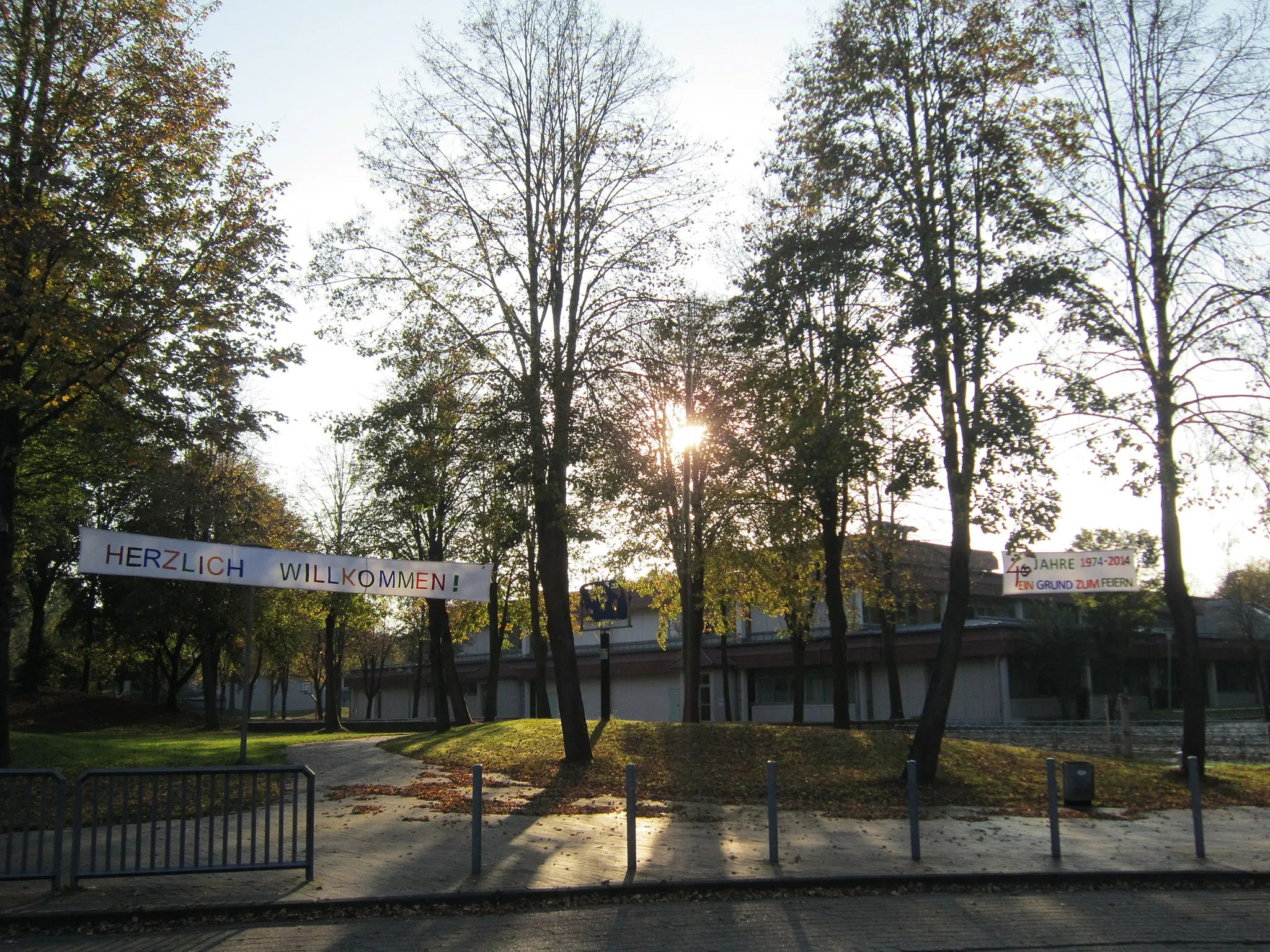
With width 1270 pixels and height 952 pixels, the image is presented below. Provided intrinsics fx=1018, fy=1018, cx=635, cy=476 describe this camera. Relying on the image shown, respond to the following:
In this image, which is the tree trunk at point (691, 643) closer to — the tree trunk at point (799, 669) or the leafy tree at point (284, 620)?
the tree trunk at point (799, 669)

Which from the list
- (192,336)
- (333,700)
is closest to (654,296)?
(192,336)

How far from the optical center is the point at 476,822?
33.4 ft

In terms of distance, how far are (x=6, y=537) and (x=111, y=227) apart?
5.66 m

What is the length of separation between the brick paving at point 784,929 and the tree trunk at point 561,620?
10.5 metres

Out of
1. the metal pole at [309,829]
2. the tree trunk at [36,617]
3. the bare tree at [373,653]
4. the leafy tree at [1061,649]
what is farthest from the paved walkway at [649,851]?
the bare tree at [373,653]

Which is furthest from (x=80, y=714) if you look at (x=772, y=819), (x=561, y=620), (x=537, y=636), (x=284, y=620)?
(x=772, y=819)

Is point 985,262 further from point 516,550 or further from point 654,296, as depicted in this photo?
point 516,550

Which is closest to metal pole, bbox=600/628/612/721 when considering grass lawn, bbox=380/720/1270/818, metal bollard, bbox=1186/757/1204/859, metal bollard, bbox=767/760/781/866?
grass lawn, bbox=380/720/1270/818

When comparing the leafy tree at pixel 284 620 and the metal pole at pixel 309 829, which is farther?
the leafy tree at pixel 284 620

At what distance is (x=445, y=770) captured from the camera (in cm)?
2073

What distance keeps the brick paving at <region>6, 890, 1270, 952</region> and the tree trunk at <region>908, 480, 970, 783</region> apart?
7846 mm

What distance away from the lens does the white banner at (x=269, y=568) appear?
15211mm

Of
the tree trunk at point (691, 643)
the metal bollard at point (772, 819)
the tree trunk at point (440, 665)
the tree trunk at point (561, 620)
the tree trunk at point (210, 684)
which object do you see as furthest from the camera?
the tree trunk at point (210, 684)

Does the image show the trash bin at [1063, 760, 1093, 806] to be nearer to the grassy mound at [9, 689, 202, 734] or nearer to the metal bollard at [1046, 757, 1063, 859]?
the metal bollard at [1046, 757, 1063, 859]
